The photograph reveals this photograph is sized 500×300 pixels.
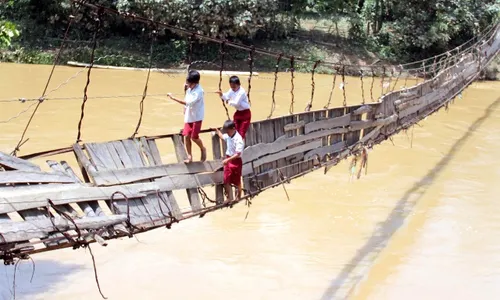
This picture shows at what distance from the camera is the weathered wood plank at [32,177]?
2879 millimetres

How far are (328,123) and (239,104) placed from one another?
1.40 meters

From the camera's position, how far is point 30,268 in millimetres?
5199

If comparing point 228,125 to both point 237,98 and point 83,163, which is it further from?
point 83,163

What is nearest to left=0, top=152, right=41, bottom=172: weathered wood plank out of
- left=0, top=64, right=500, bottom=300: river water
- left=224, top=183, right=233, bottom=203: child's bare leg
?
left=224, top=183, right=233, bottom=203: child's bare leg

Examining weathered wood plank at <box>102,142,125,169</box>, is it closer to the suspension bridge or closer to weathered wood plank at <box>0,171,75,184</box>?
the suspension bridge

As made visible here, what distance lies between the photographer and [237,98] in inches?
161

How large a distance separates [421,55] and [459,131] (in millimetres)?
5995

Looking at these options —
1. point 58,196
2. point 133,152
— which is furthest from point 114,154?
point 58,196

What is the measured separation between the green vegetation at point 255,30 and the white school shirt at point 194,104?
34.4ft

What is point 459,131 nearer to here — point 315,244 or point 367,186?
point 367,186

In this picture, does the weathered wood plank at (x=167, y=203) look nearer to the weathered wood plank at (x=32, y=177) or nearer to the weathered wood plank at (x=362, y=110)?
the weathered wood plank at (x=32, y=177)

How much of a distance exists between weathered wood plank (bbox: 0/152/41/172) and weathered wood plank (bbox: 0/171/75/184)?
0.15 ft

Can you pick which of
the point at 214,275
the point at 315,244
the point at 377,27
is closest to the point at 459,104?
the point at 377,27

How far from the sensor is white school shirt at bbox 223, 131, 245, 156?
3883 millimetres
